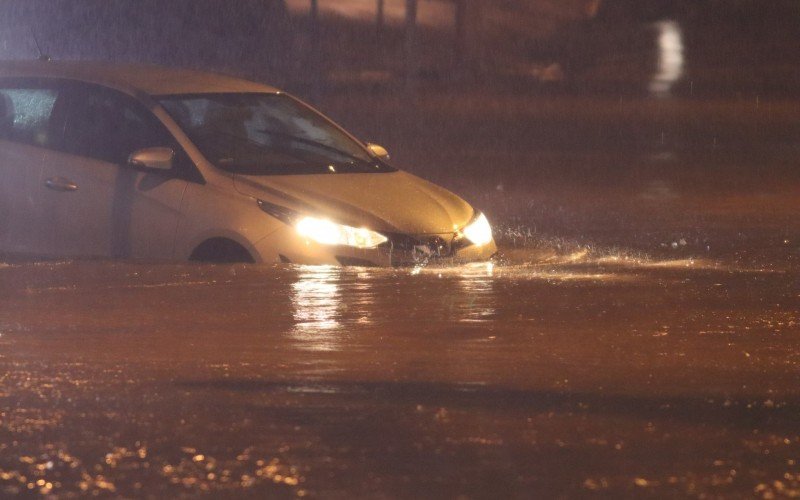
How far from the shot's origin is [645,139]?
1897 centimetres

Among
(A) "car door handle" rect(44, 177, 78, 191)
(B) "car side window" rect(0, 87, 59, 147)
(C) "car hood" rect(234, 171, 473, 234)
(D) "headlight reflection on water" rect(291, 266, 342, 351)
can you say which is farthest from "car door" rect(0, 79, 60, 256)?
(D) "headlight reflection on water" rect(291, 266, 342, 351)

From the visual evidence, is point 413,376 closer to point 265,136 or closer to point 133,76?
point 265,136

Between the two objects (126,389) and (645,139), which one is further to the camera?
(645,139)

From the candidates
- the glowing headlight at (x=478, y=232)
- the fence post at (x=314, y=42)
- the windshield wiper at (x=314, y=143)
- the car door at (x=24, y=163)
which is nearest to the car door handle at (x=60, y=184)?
the car door at (x=24, y=163)

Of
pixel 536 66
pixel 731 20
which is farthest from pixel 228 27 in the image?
pixel 731 20

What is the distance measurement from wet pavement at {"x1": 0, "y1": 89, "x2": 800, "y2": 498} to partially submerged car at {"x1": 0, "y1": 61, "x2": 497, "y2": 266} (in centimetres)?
33

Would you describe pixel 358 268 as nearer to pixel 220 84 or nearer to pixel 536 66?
pixel 220 84

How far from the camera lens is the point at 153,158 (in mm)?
8203

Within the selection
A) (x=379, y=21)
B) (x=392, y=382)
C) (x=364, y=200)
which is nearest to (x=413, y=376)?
(x=392, y=382)

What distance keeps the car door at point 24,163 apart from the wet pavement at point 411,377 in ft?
1.95

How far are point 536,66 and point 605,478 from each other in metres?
30.5

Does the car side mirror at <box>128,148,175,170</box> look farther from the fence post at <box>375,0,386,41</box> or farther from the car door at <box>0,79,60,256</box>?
the fence post at <box>375,0,386,41</box>

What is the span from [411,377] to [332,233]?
2.59m

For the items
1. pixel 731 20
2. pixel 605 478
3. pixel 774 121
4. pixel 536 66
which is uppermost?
pixel 731 20
